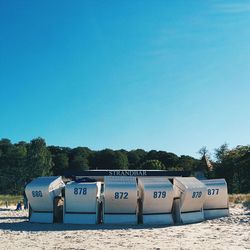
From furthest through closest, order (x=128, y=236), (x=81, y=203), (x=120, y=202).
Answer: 1. (x=81, y=203)
2. (x=120, y=202)
3. (x=128, y=236)

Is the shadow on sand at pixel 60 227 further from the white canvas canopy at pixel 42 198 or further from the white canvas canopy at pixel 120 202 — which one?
the white canvas canopy at pixel 42 198

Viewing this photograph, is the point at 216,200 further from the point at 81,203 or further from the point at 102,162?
the point at 102,162

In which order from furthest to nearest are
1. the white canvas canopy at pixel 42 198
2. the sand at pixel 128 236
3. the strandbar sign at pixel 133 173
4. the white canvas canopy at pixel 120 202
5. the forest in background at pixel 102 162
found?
the forest in background at pixel 102 162 < the strandbar sign at pixel 133 173 < the white canvas canopy at pixel 42 198 < the white canvas canopy at pixel 120 202 < the sand at pixel 128 236

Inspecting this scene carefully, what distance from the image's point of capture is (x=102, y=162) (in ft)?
329

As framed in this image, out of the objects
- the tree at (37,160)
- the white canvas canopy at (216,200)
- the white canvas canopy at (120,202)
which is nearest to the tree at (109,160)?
the tree at (37,160)

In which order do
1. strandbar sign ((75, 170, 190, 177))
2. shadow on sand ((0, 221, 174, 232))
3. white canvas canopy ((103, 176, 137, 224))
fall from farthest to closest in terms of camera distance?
strandbar sign ((75, 170, 190, 177)) < white canvas canopy ((103, 176, 137, 224)) < shadow on sand ((0, 221, 174, 232))

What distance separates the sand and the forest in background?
Result: 2439 centimetres

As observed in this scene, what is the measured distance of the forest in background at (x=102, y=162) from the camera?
208ft

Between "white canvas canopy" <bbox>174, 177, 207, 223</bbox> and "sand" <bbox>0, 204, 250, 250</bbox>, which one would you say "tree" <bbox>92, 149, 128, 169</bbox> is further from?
"sand" <bbox>0, 204, 250, 250</bbox>

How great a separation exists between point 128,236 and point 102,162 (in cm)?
8619

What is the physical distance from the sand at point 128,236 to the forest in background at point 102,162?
24391 millimetres

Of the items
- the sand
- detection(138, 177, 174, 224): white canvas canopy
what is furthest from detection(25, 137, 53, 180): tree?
detection(138, 177, 174, 224): white canvas canopy

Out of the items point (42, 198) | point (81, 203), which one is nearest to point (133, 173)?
point (81, 203)

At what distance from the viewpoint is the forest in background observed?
6338 cm
